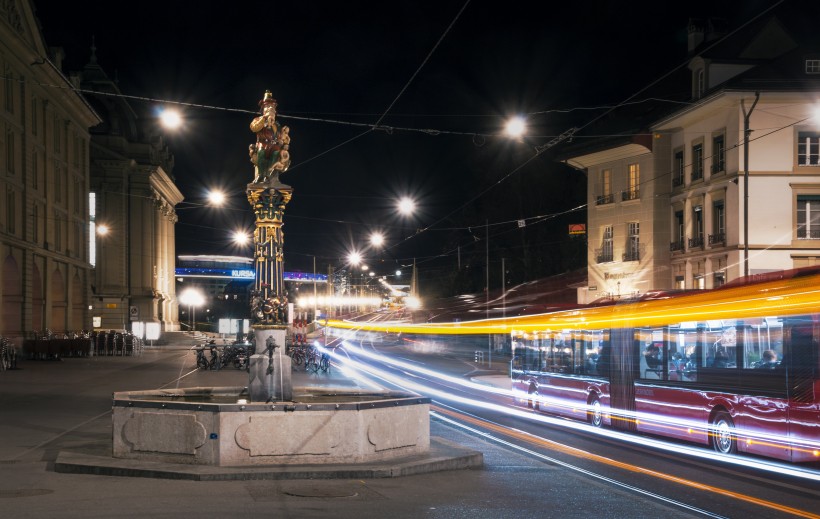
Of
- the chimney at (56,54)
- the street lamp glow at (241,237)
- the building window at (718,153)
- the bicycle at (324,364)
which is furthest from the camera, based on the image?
the chimney at (56,54)

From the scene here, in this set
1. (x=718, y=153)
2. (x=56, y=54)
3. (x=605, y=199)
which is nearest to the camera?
(x=718, y=153)

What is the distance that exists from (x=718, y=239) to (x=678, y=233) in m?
4.60

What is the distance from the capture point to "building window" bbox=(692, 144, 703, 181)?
44375 millimetres

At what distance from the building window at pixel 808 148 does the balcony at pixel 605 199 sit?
1176cm

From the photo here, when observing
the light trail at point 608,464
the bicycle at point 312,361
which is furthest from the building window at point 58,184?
the light trail at point 608,464

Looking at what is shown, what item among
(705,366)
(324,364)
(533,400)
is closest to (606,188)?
(324,364)

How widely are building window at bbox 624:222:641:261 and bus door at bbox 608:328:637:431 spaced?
28.7 metres

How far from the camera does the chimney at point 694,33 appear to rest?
157 ft

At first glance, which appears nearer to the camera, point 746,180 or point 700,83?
point 746,180

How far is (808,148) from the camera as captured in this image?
4091 centimetres

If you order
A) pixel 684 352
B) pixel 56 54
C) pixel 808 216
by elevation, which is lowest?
pixel 684 352

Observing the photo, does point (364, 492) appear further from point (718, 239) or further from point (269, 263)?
point (718, 239)

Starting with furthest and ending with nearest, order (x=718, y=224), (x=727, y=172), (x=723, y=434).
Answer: (x=718, y=224), (x=727, y=172), (x=723, y=434)

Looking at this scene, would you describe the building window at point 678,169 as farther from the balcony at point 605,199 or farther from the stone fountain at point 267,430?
the stone fountain at point 267,430
